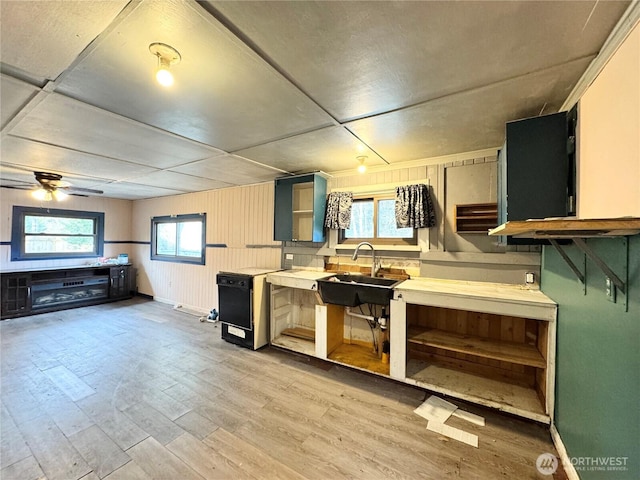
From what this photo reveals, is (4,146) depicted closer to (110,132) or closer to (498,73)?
(110,132)

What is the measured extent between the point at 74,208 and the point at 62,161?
310 centimetres

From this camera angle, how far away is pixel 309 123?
202cm

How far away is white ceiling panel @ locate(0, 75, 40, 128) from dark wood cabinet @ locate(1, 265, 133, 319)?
4.14 meters

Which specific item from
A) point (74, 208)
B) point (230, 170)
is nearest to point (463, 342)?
point (230, 170)

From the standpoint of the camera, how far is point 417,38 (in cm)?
116

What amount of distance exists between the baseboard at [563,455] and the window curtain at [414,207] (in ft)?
6.02

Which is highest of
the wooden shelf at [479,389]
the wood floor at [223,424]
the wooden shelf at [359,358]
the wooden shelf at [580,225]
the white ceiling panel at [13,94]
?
the white ceiling panel at [13,94]

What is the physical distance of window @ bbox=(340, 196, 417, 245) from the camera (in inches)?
119

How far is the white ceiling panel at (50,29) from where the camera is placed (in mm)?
993

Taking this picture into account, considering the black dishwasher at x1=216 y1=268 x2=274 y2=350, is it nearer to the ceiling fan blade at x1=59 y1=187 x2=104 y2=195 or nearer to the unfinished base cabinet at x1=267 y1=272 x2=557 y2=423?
the unfinished base cabinet at x1=267 y1=272 x2=557 y2=423

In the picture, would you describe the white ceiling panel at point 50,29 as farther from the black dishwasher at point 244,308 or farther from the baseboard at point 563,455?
the baseboard at point 563,455

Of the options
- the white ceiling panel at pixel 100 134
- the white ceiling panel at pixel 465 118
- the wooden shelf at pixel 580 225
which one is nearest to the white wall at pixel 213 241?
the white ceiling panel at pixel 100 134

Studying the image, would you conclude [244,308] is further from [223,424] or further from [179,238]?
[179,238]

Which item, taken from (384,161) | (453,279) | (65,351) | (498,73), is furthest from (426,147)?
(65,351)
